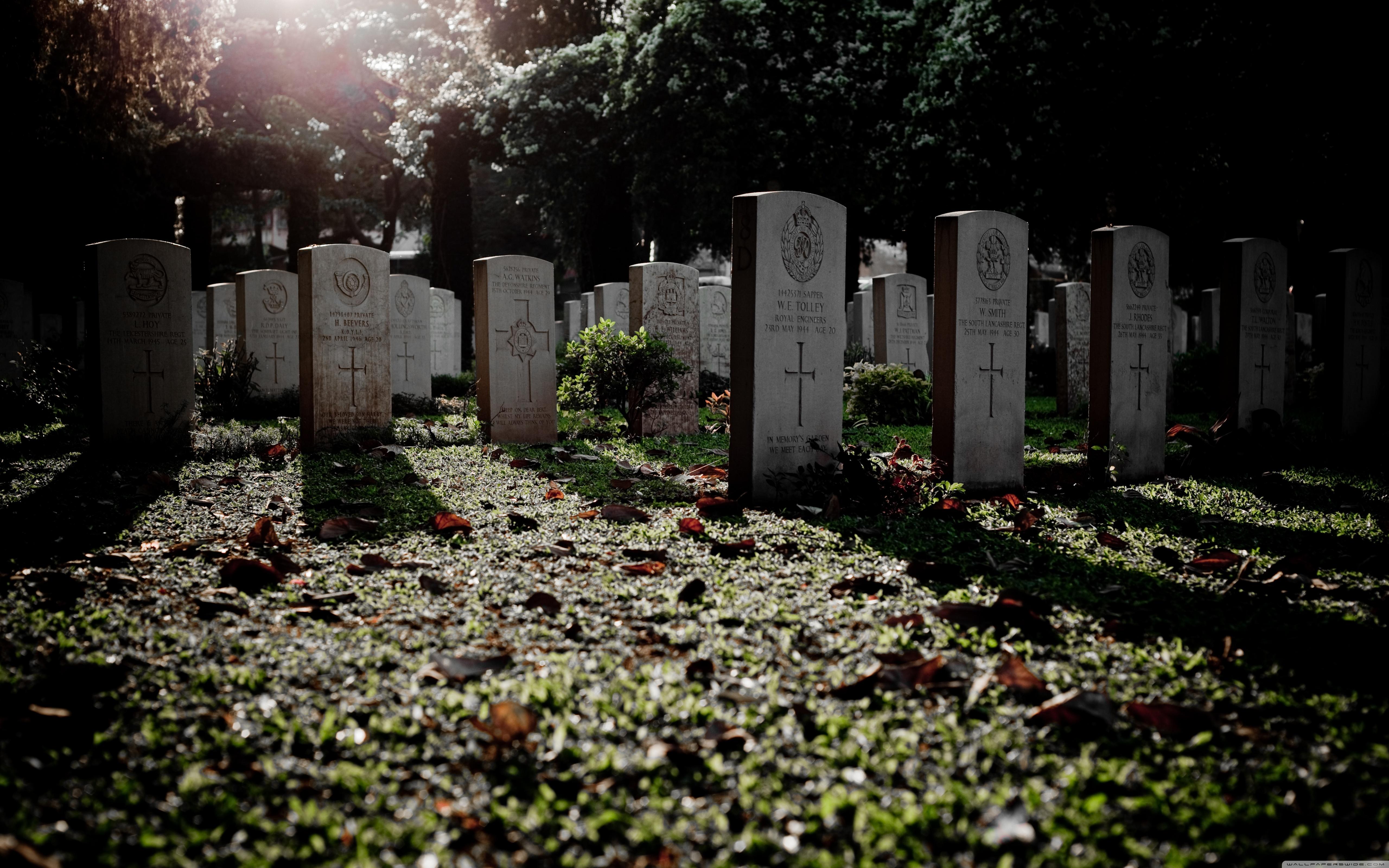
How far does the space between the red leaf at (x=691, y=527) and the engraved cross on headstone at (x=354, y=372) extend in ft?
17.8

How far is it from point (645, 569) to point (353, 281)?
641cm

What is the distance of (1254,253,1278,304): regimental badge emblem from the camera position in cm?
852

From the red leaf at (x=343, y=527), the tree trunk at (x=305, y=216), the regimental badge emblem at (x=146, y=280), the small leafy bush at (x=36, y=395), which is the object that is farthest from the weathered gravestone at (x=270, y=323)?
the tree trunk at (x=305, y=216)

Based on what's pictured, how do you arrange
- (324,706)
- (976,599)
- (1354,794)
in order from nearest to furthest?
(1354,794)
(324,706)
(976,599)

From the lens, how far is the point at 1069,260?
25391 mm

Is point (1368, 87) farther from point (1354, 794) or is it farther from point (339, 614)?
point (339, 614)

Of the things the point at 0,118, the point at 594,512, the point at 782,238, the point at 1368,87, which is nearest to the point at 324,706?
the point at 594,512

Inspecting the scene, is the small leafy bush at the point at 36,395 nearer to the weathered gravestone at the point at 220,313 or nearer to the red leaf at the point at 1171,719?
the weathered gravestone at the point at 220,313

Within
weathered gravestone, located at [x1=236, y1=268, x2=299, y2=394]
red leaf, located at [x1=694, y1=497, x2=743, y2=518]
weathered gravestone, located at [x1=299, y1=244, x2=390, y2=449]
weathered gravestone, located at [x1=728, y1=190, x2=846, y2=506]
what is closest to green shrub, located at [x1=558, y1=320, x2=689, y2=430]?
weathered gravestone, located at [x1=299, y1=244, x2=390, y2=449]

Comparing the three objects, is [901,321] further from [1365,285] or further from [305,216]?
[305,216]

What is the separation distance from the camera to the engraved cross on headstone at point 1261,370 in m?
8.56

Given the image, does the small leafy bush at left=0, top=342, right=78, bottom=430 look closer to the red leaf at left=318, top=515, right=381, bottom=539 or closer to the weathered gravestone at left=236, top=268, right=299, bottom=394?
the weathered gravestone at left=236, top=268, right=299, bottom=394

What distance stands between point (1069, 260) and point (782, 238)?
21971 millimetres

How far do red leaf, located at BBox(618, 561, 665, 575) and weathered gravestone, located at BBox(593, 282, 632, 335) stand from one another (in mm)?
10738
